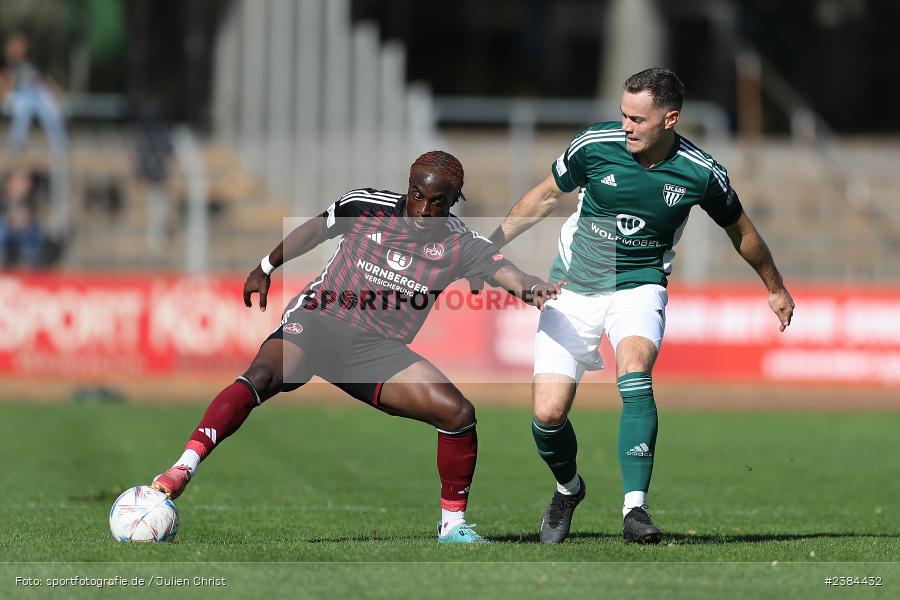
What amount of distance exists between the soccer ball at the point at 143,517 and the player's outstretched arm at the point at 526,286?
6.78ft

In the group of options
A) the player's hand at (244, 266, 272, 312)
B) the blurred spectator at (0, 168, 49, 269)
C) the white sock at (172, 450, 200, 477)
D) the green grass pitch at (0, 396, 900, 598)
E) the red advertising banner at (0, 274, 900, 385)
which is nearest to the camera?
the green grass pitch at (0, 396, 900, 598)

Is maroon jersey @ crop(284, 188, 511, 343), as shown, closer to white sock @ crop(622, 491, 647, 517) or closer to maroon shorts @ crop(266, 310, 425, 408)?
maroon shorts @ crop(266, 310, 425, 408)

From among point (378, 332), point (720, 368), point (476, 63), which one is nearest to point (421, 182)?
point (378, 332)

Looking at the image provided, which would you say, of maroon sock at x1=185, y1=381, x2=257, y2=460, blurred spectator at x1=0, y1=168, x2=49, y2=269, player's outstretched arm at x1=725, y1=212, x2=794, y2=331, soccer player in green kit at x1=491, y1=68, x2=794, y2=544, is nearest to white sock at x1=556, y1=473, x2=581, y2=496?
soccer player in green kit at x1=491, y1=68, x2=794, y2=544

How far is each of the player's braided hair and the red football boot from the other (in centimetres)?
196

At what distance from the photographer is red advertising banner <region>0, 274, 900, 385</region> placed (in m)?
20.2

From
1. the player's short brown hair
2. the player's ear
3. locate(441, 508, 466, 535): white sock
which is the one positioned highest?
the player's short brown hair

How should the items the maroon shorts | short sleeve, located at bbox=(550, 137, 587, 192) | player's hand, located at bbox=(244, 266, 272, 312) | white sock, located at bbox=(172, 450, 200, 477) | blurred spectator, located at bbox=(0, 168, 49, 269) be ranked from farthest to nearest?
blurred spectator, located at bbox=(0, 168, 49, 269) < short sleeve, located at bbox=(550, 137, 587, 192) < player's hand, located at bbox=(244, 266, 272, 312) < the maroon shorts < white sock, located at bbox=(172, 450, 200, 477)

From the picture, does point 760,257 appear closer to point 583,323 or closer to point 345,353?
point 583,323

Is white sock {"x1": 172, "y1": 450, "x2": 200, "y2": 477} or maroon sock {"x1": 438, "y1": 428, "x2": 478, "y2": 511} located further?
maroon sock {"x1": 438, "y1": 428, "x2": 478, "y2": 511}

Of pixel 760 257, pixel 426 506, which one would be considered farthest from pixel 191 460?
pixel 760 257

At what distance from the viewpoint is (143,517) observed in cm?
735

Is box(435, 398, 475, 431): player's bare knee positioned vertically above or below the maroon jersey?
below

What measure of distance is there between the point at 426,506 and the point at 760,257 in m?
3.14
